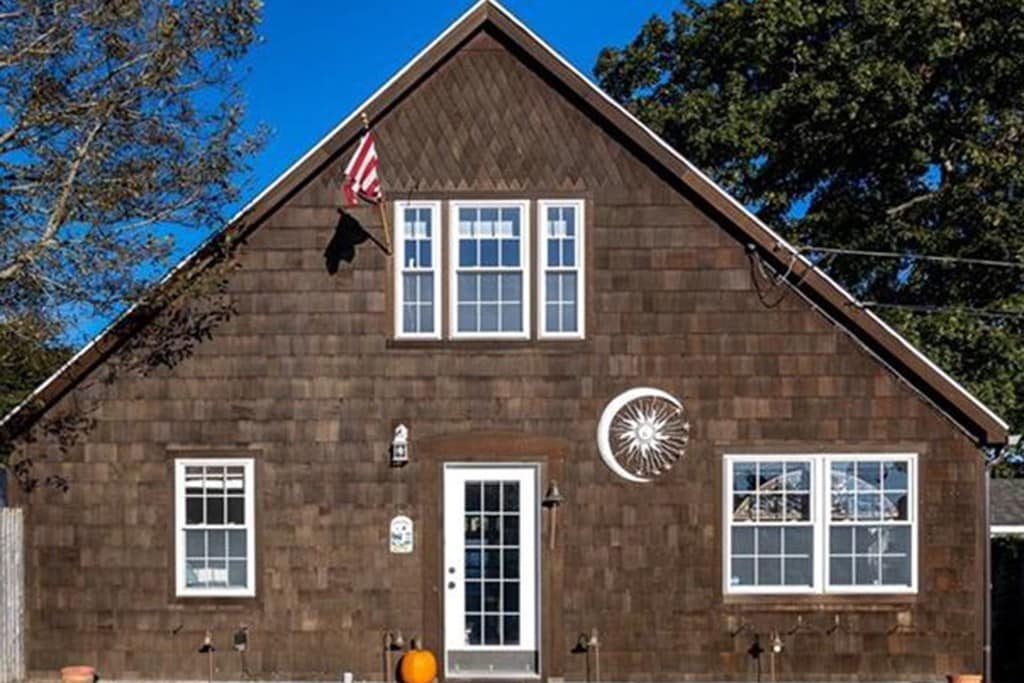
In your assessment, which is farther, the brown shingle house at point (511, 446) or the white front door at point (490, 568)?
the white front door at point (490, 568)

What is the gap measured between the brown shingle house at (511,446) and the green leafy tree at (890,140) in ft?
17.7

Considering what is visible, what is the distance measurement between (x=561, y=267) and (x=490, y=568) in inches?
131

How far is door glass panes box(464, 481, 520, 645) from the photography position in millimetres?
11172

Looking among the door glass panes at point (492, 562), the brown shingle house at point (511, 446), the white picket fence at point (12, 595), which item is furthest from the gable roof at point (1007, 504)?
the white picket fence at point (12, 595)

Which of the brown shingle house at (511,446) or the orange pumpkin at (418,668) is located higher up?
the brown shingle house at (511,446)

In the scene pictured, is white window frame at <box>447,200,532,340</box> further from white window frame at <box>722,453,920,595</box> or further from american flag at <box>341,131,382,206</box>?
white window frame at <box>722,453,920,595</box>

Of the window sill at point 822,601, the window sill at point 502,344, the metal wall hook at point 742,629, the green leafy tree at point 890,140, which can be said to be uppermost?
the green leafy tree at point 890,140

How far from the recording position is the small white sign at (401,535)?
1114 cm

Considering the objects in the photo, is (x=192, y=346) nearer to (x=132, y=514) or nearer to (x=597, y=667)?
(x=132, y=514)

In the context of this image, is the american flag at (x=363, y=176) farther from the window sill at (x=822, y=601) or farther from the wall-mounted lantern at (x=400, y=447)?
the window sill at (x=822, y=601)

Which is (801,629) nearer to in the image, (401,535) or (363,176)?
(401,535)

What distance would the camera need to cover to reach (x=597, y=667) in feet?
36.2

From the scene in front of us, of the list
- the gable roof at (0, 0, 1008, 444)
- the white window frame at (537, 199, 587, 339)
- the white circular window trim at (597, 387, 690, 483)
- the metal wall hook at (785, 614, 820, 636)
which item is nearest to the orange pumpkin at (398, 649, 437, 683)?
the white circular window trim at (597, 387, 690, 483)

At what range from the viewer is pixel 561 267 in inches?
442
